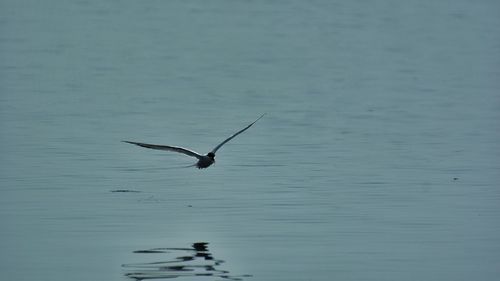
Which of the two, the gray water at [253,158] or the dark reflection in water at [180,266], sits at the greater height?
the dark reflection in water at [180,266]

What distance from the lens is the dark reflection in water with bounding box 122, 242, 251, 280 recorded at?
50.0 feet

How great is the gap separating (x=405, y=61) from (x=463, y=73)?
3.63m

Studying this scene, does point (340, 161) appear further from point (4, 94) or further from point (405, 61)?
point (405, 61)

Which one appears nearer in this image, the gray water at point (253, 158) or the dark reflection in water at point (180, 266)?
the dark reflection in water at point (180, 266)

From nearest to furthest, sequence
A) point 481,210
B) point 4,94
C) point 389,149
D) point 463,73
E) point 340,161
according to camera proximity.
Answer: point 481,210 → point 340,161 → point 389,149 → point 4,94 → point 463,73

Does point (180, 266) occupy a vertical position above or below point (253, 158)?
above

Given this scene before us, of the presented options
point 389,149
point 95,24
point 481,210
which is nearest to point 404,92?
point 389,149

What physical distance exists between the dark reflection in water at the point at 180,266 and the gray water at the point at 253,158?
1.4 inches

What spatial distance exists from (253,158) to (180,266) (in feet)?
25.4

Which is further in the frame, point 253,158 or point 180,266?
point 253,158

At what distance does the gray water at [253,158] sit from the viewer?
16469 mm

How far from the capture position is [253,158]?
23.2 m

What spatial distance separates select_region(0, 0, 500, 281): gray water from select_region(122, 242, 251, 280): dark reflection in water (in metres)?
0.04

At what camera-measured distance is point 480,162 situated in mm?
23188
